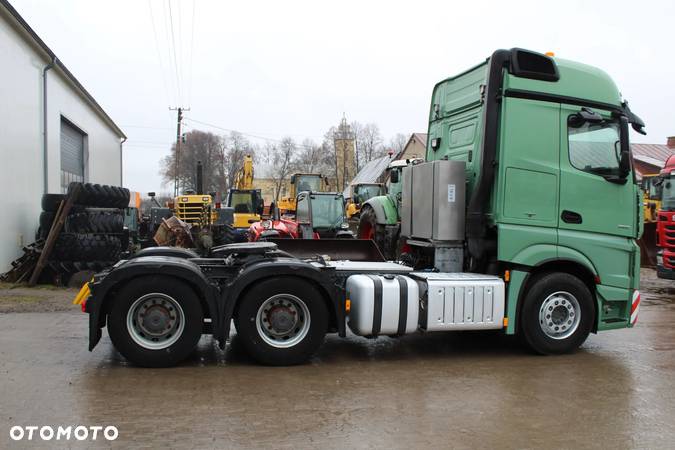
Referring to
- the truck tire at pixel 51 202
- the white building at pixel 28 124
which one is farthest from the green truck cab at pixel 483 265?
the white building at pixel 28 124

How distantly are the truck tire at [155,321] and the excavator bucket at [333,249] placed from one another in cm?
237

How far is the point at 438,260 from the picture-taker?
25.0 ft

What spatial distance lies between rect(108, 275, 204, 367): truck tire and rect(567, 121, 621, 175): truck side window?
4.90m

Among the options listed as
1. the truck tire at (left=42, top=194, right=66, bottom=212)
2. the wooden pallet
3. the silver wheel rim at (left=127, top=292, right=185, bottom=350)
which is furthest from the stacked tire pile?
the silver wheel rim at (left=127, top=292, right=185, bottom=350)

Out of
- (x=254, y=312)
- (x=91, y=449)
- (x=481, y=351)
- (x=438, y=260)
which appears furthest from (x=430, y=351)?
(x=91, y=449)

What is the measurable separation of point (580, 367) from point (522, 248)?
5.03 feet

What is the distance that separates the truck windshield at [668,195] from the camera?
13.5 metres

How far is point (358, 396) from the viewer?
546 centimetres

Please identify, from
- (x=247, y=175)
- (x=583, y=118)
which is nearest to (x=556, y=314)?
(x=583, y=118)

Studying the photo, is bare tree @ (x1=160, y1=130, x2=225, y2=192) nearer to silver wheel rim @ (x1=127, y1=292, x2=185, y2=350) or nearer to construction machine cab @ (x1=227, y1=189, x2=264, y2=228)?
construction machine cab @ (x1=227, y1=189, x2=264, y2=228)

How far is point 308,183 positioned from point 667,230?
707 inches

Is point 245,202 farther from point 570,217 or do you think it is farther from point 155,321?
point 570,217

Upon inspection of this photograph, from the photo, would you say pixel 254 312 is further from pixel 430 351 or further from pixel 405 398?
pixel 430 351

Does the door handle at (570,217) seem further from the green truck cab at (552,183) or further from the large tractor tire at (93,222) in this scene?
the large tractor tire at (93,222)
